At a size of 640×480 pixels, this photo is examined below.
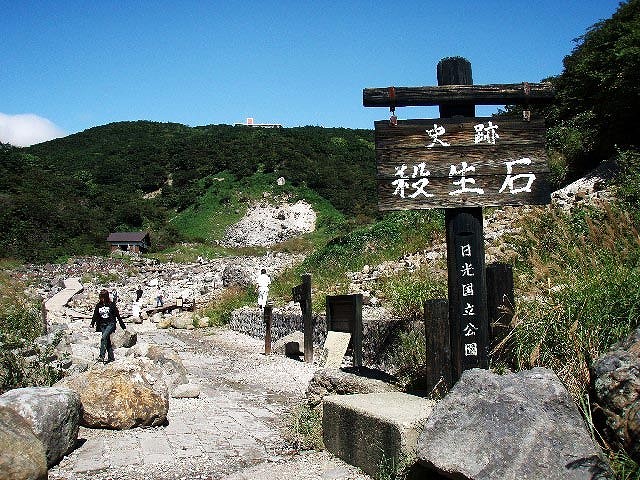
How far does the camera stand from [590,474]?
335 cm

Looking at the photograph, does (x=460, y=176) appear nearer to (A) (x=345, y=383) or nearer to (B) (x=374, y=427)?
(B) (x=374, y=427)

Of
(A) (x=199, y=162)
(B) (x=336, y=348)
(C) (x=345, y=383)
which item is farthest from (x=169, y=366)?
(A) (x=199, y=162)

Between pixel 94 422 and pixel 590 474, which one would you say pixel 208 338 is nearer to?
pixel 94 422

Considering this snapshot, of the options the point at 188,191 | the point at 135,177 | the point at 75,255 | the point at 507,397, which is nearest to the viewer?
the point at 507,397

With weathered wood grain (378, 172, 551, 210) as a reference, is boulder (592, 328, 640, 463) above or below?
below

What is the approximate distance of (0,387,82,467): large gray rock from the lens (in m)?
5.37

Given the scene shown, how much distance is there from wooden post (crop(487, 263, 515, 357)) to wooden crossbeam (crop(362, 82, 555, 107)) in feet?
4.51

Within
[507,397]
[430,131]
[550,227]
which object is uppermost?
[430,131]

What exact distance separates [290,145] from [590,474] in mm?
68896

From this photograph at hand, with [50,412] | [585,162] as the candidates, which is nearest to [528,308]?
[50,412]

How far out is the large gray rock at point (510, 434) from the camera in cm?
344

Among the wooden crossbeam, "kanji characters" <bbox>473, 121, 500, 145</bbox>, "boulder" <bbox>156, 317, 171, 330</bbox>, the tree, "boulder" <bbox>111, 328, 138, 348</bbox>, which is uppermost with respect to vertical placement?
the tree

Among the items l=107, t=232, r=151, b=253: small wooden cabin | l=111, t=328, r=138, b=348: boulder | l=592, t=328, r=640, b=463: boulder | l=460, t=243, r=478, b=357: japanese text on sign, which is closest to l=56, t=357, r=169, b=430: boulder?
l=460, t=243, r=478, b=357: japanese text on sign

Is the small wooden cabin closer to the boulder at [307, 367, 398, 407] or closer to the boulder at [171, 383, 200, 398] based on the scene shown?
the boulder at [171, 383, 200, 398]
